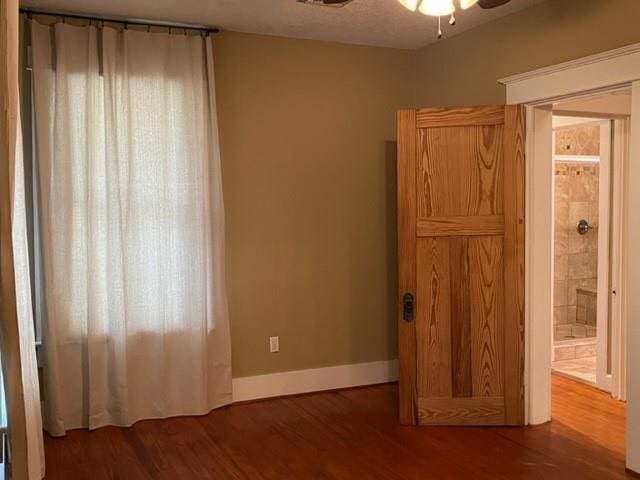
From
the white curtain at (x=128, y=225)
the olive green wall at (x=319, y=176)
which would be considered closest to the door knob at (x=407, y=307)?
the olive green wall at (x=319, y=176)

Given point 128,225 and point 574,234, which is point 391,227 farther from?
point 574,234

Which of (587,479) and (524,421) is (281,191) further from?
(587,479)

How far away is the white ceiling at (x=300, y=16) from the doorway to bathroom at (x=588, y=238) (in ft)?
3.32

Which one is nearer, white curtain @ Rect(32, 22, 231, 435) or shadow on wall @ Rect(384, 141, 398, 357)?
white curtain @ Rect(32, 22, 231, 435)

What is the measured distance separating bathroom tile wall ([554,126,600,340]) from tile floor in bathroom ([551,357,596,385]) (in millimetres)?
844

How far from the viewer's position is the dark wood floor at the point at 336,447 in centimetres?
355

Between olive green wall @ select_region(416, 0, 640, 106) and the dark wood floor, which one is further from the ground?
olive green wall @ select_region(416, 0, 640, 106)

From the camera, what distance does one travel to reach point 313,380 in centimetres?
502

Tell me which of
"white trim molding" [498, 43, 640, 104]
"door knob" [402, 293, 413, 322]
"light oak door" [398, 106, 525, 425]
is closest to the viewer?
"white trim molding" [498, 43, 640, 104]

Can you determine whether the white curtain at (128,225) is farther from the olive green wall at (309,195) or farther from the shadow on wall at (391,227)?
the shadow on wall at (391,227)

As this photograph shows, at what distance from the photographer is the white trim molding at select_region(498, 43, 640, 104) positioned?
343 centimetres

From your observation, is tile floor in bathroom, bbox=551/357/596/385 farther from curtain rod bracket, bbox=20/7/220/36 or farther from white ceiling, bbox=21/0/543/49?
curtain rod bracket, bbox=20/7/220/36

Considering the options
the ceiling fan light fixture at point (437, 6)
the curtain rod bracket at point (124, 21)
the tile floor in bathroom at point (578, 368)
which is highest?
the curtain rod bracket at point (124, 21)

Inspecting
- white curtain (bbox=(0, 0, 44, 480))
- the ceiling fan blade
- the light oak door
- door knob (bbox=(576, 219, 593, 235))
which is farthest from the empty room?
door knob (bbox=(576, 219, 593, 235))
